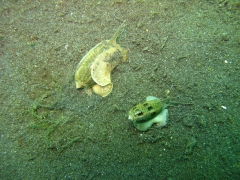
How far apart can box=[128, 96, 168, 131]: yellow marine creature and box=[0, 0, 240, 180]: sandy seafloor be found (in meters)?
0.11

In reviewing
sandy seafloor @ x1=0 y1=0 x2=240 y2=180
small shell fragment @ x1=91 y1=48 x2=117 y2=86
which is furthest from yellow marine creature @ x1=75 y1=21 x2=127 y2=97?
sandy seafloor @ x1=0 y1=0 x2=240 y2=180

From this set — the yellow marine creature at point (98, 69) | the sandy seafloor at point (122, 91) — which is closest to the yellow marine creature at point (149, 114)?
the sandy seafloor at point (122, 91)

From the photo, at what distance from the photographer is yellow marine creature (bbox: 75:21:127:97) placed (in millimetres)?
3064

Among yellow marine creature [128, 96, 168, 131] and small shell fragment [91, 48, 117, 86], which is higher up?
small shell fragment [91, 48, 117, 86]

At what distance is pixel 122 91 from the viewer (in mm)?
3078

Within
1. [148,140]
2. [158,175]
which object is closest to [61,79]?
[148,140]

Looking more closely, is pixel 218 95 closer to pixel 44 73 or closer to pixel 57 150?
pixel 57 150

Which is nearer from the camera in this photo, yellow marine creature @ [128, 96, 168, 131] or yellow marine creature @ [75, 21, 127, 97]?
yellow marine creature @ [128, 96, 168, 131]

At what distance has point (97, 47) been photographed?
321 centimetres

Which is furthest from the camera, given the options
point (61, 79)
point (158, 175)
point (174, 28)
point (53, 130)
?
point (174, 28)

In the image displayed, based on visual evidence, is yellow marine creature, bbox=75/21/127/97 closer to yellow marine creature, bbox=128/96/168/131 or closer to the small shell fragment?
the small shell fragment

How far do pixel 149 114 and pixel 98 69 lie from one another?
1.26 meters

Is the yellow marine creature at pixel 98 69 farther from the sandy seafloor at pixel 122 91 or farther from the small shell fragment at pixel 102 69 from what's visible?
the sandy seafloor at pixel 122 91

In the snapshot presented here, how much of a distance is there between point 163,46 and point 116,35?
0.98 metres
